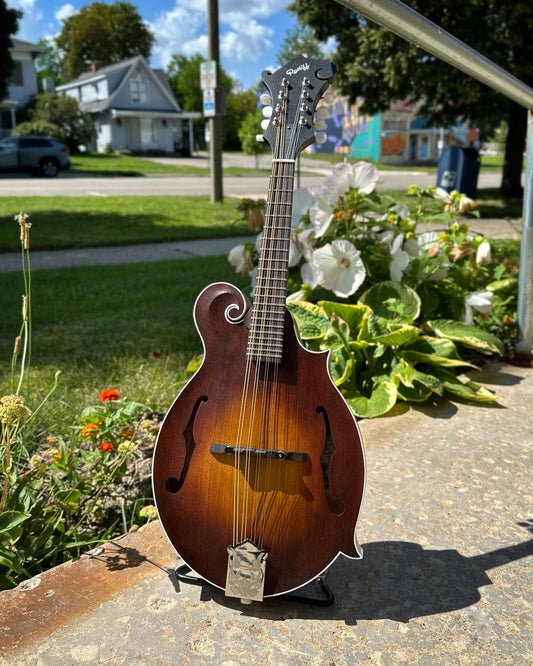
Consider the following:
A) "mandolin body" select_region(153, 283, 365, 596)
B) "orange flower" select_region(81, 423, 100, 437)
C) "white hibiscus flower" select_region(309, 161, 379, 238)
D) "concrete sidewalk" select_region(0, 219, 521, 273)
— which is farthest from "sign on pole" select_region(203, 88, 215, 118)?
"mandolin body" select_region(153, 283, 365, 596)

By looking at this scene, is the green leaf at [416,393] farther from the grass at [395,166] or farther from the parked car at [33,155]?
the grass at [395,166]

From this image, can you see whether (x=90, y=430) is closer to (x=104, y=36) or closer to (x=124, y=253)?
(x=124, y=253)

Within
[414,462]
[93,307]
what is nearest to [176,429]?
[414,462]

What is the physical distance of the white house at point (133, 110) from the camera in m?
47.0

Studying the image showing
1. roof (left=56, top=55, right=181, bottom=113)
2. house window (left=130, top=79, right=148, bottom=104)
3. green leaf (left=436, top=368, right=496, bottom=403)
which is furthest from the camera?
house window (left=130, top=79, right=148, bottom=104)

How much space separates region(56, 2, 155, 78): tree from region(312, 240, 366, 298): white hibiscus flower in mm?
68451

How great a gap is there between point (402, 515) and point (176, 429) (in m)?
0.88

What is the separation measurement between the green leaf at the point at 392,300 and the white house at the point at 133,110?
148ft

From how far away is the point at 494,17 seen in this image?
11914mm

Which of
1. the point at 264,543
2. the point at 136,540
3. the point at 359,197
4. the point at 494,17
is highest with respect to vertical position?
the point at 494,17

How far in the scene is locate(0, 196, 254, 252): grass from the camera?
8883 millimetres

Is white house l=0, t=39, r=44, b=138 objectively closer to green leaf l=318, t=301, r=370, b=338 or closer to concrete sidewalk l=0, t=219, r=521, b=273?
concrete sidewalk l=0, t=219, r=521, b=273

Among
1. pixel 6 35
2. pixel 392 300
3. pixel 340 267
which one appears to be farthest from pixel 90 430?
pixel 6 35

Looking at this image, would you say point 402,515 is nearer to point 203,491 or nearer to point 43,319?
point 203,491
